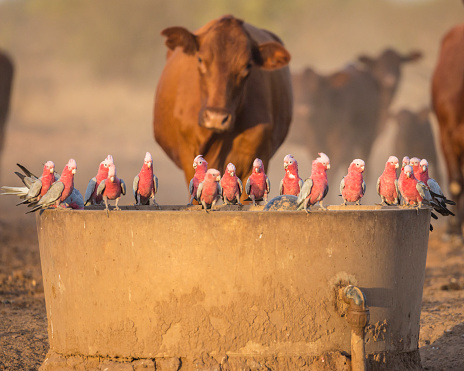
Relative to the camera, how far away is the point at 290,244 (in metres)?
3.37

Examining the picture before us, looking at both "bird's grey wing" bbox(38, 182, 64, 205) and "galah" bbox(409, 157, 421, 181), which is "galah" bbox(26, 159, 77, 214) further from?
"galah" bbox(409, 157, 421, 181)

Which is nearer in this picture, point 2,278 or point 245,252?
point 245,252

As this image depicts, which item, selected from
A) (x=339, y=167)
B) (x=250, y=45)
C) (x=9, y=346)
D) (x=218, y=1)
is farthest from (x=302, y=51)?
Result: (x=9, y=346)

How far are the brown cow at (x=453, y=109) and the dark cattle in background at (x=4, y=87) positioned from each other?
898 cm

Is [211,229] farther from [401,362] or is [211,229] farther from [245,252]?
[401,362]

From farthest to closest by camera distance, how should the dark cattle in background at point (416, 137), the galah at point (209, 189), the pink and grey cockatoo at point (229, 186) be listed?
the dark cattle in background at point (416, 137) → the pink and grey cockatoo at point (229, 186) → the galah at point (209, 189)

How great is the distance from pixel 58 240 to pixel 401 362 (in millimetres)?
1859

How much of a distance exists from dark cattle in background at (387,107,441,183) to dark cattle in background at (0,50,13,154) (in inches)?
346

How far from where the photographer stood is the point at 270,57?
625 centimetres

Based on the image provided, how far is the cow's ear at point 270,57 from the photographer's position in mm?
6191

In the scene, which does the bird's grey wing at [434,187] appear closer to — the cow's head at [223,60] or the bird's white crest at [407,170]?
the bird's white crest at [407,170]

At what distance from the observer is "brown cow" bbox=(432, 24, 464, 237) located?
921cm

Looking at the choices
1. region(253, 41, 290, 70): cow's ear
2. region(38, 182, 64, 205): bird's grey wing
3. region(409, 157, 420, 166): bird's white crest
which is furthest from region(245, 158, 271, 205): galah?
region(253, 41, 290, 70): cow's ear

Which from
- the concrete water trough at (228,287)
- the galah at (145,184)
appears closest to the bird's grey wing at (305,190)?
the concrete water trough at (228,287)
